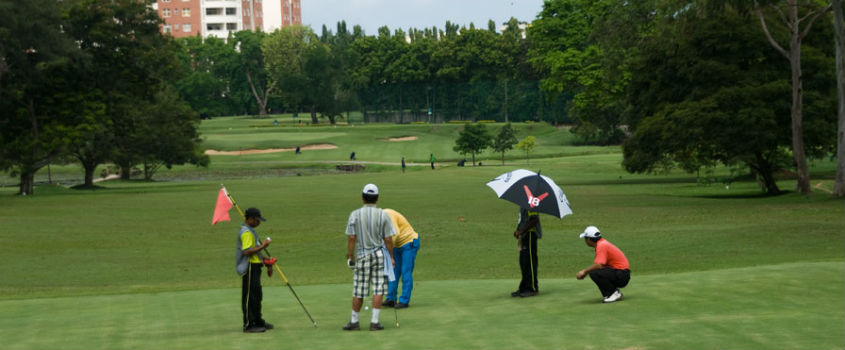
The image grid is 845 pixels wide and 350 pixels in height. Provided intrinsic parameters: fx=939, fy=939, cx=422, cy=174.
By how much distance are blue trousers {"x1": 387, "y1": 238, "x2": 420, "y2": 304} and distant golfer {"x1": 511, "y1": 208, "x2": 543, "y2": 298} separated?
1879mm

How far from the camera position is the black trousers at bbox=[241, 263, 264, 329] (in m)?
12.9

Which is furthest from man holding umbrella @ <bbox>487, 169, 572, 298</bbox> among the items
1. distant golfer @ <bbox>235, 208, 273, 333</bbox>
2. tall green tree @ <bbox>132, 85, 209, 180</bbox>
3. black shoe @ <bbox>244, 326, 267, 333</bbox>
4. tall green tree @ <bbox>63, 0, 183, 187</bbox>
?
tall green tree @ <bbox>132, 85, 209, 180</bbox>

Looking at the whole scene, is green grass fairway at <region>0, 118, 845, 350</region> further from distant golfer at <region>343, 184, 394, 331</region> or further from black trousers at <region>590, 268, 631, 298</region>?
distant golfer at <region>343, 184, 394, 331</region>

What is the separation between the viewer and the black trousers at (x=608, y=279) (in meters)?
14.7

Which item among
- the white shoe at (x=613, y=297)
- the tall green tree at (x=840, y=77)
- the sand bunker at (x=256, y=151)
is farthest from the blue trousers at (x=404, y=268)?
the sand bunker at (x=256, y=151)

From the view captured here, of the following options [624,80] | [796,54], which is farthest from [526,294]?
[624,80]

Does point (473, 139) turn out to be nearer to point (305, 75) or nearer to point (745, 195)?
point (745, 195)

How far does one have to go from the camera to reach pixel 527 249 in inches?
631

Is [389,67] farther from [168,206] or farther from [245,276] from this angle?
[245,276]

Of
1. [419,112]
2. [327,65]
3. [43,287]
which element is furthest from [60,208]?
[419,112]

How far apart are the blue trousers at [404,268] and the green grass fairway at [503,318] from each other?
0.33 m

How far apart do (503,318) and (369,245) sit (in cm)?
237

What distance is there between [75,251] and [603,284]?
2052cm

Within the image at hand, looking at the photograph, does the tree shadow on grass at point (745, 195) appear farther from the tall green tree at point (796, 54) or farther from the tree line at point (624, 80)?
the tall green tree at point (796, 54)
